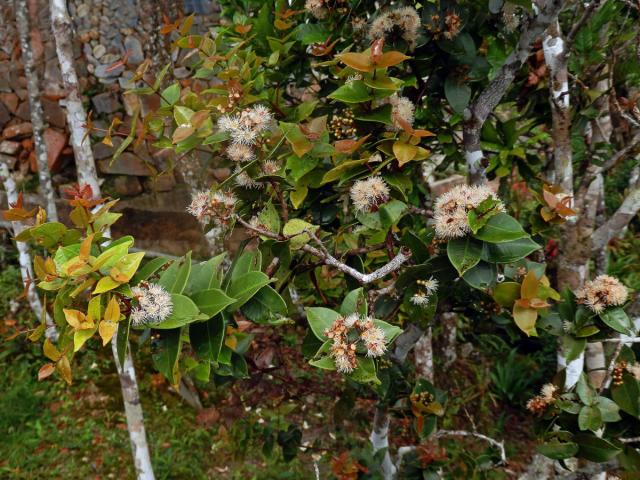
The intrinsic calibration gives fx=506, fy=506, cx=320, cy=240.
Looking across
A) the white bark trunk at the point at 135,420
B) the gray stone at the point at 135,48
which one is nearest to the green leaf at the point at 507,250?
the white bark trunk at the point at 135,420

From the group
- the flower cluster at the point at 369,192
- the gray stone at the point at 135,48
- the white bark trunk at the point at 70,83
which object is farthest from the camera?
the gray stone at the point at 135,48

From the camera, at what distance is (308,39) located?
1.36m

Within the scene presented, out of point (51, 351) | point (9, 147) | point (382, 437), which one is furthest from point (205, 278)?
point (9, 147)

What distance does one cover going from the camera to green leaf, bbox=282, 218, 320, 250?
0.98 m

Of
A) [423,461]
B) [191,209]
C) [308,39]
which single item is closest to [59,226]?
[191,209]

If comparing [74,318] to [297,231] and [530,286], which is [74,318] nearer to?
[297,231]

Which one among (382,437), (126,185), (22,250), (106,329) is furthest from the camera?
(126,185)

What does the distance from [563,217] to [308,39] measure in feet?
2.59

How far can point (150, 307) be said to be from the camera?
0.78 m

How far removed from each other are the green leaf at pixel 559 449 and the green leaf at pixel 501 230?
57cm

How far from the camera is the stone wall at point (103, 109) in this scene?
446 cm

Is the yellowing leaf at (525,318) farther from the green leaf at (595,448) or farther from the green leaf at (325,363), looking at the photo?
the green leaf at (325,363)

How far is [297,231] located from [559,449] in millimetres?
756

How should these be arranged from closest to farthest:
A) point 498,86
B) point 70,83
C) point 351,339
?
point 351,339 → point 498,86 → point 70,83
